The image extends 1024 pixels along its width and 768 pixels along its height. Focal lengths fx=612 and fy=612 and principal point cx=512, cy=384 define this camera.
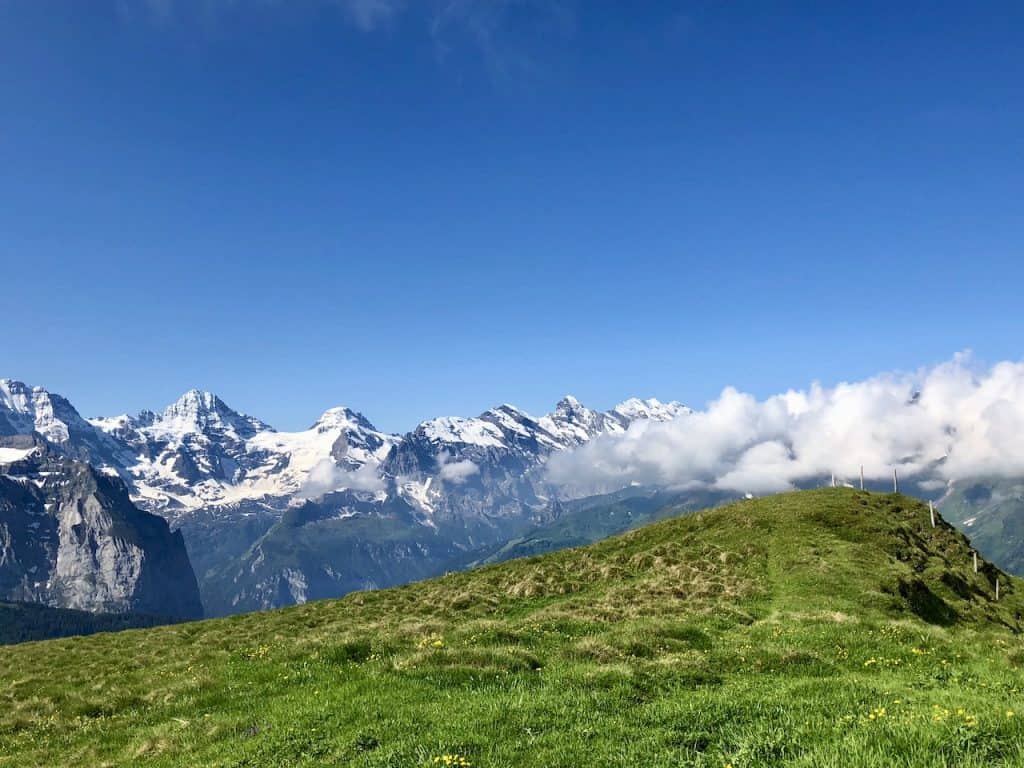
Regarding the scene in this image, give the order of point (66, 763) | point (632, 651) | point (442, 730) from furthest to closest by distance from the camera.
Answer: point (632, 651) < point (66, 763) < point (442, 730)

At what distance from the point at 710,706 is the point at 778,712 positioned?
1.56 metres

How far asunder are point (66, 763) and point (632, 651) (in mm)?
17686

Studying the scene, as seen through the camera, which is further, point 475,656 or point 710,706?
point 475,656

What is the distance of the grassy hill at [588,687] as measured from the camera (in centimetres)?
1244

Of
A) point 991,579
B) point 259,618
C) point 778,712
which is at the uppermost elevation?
point 778,712

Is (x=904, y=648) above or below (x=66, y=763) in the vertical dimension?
below

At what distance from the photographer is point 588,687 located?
57.0 ft

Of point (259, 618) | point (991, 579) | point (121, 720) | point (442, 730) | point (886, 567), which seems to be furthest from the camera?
point (991, 579)

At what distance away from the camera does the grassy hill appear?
1244 centimetres

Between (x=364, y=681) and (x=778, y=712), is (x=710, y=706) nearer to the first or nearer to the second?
(x=778, y=712)

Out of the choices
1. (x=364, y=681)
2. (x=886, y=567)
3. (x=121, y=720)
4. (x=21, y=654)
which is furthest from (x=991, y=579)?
(x=21, y=654)

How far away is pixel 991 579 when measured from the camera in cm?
6100

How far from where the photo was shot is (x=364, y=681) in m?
19.0

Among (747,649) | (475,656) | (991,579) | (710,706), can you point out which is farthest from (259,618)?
(991,579)
